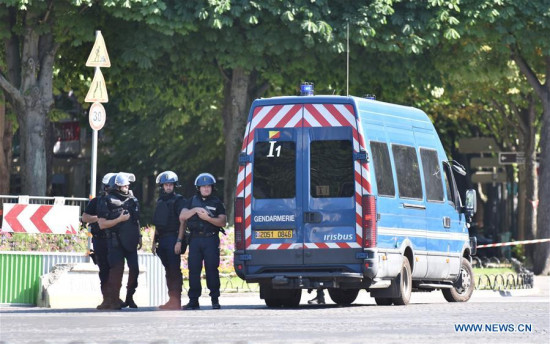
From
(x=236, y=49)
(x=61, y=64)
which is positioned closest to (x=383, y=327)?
(x=236, y=49)

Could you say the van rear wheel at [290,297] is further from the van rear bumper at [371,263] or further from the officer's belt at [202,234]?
the van rear bumper at [371,263]

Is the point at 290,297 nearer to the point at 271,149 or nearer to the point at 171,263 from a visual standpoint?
the point at 171,263

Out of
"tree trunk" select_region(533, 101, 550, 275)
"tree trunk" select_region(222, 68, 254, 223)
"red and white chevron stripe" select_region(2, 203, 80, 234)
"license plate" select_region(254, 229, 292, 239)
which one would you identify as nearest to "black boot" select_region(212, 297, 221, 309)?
"license plate" select_region(254, 229, 292, 239)

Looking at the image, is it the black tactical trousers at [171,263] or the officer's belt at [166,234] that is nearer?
the black tactical trousers at [171,263]

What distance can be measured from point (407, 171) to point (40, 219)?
547 cm

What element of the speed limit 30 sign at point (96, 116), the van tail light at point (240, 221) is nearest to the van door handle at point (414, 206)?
the van tail light at point (240, 221)

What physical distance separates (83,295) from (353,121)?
488cm

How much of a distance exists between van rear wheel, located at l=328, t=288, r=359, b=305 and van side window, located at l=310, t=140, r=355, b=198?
2781 millimetres

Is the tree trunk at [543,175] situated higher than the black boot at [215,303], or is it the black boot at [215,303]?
the tree trunk at [543,175]

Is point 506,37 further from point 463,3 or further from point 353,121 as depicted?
point 353,121

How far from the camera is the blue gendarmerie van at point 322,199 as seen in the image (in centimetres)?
1838

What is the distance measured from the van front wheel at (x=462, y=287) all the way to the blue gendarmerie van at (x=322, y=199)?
227 cm

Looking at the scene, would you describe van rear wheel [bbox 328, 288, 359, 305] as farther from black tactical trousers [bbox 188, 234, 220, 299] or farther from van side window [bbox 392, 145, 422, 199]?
black tactical trousers [bbox 188, 234, 220, 299]

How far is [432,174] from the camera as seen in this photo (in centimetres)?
2055
